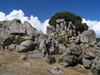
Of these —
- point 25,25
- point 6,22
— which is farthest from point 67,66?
point 6,22

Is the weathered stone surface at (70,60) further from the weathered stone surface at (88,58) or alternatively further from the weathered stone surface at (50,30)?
the weathered stone surface at (50,30)

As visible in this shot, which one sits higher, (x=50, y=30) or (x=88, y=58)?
(x=50, y=30)

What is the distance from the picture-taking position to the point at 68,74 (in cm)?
482

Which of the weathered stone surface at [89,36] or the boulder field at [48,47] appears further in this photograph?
the weathered stone surface at [89,36]

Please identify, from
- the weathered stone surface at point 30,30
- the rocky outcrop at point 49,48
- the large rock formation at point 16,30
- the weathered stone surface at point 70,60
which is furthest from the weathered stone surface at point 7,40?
the weathered stone surface at point 70,60

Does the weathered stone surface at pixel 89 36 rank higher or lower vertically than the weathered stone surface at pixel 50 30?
lower

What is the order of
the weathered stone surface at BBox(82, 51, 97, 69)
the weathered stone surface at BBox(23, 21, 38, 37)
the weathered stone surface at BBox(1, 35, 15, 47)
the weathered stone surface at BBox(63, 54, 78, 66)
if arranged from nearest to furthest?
the weathered stone surface at BBox(82, 51, 97, 69) < the weathered stone surface at BBox(63, 54, 78, 66) < the weathered stone surface at BBox(1, 35, 15, 47) < the weathered stone surface at BBox(23, 21, 38, 37)

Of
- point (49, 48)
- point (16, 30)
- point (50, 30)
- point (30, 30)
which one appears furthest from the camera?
point (50, 30)

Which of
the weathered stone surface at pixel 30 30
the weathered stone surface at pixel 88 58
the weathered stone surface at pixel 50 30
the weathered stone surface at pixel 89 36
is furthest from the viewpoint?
the weathered stone surface at pixel 50 30

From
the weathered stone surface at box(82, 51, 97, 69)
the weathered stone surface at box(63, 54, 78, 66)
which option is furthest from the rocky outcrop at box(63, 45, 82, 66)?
the weathered stone surface at box(82, 51, 97, 69)

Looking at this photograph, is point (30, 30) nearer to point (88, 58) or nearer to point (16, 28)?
point (16, 28)

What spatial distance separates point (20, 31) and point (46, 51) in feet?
22.9

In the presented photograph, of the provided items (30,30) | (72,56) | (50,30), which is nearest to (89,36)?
(30,30)

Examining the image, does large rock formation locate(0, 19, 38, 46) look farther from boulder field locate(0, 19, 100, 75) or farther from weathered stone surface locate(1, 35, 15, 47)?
weathered stone surface locate(1, 35, 15, 47)
